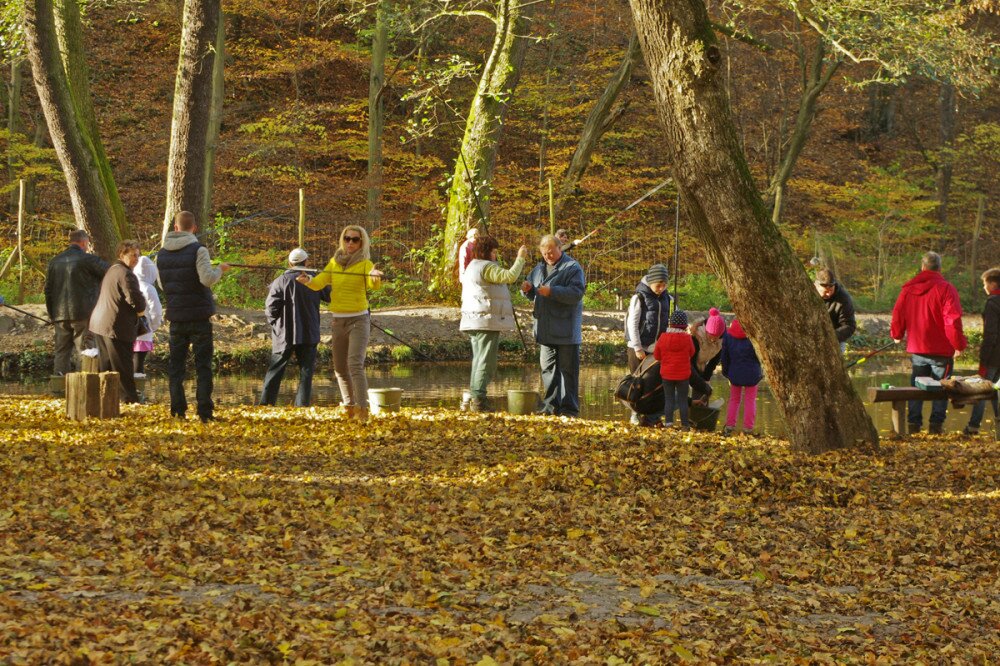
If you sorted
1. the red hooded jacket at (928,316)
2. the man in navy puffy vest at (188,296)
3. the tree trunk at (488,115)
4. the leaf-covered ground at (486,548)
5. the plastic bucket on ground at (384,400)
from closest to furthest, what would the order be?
1. the leaf-covered ground at (486,548)
2. the man in navy puffy vest at (188,296)
3. the plastic bucket on ground at (384,400)
4. the red hooded jacket at (928,316)
5. the tree trunk at (488,115)

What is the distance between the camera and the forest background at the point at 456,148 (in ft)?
83.1

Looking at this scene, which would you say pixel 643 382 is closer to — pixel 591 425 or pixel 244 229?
pixel 591 425

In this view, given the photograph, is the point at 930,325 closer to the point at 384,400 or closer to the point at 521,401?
the point at 521,401

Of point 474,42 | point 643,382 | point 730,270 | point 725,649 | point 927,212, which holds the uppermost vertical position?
point 474,42

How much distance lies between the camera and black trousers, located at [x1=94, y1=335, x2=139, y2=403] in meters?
11.5

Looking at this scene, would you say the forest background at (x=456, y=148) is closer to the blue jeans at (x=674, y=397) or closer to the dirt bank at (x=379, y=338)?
the dirt bank at (x=379, y=338)

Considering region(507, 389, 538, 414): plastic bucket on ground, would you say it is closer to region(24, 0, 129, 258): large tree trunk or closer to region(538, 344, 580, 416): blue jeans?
region(538, 344, 580, 416): blue jeans

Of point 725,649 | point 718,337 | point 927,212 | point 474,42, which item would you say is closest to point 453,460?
point 718,337

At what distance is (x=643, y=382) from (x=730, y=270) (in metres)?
1.84

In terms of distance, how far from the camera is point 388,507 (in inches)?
285

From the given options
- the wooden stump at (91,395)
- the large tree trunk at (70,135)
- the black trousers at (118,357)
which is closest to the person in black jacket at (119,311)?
the black trousers at (118,357)

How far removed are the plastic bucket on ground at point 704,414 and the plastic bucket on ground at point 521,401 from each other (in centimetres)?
148

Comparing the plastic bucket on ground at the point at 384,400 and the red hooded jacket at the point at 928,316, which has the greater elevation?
the red hooded jacket at the point at 928,316

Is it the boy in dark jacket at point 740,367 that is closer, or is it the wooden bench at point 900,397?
the boy in dark jacket at point 740,367
